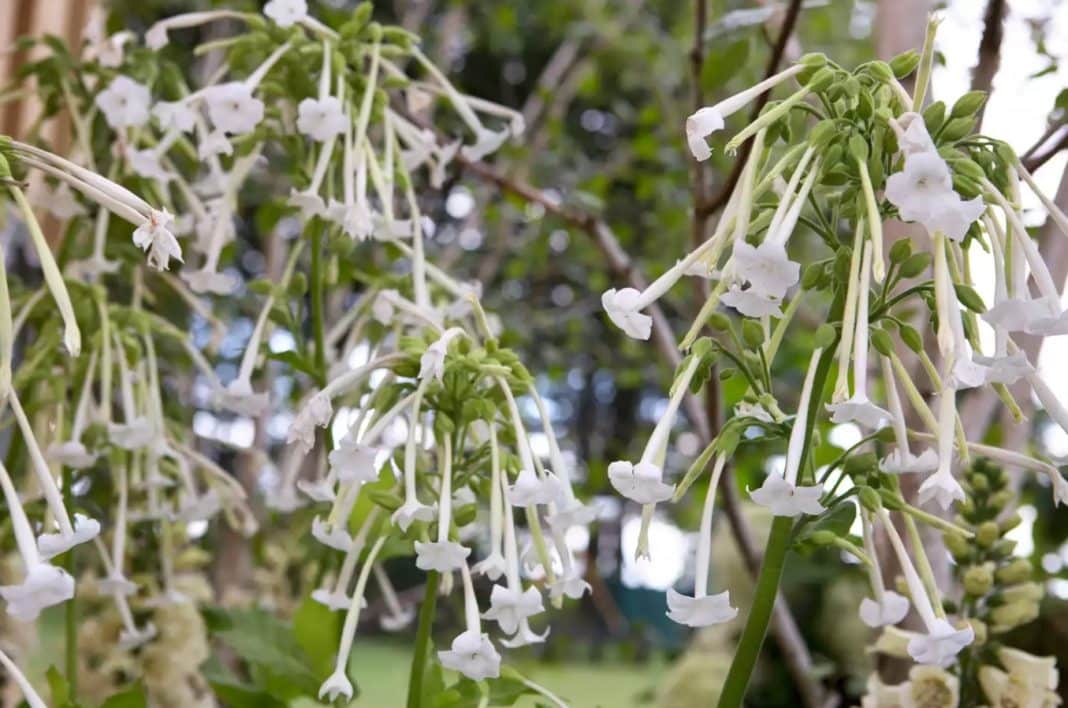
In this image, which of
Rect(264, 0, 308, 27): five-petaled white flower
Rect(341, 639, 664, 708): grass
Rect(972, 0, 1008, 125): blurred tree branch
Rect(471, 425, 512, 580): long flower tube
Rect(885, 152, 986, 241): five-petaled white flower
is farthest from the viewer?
Rect(341, 639, 664, 708): grass

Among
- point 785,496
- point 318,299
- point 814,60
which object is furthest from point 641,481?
point 318,299

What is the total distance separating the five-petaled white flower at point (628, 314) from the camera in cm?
32

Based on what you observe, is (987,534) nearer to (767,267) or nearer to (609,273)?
(767,267)

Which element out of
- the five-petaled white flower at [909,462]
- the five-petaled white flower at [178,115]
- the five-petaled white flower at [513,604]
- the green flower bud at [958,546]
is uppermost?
the five-petaled white flower at [178,115]

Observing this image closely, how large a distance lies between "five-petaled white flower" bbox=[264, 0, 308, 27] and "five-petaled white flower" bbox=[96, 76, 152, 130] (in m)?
0.08

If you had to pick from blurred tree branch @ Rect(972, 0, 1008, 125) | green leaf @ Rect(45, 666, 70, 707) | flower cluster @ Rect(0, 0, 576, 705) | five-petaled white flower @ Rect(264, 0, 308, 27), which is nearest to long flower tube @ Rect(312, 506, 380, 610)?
flower cluster @ Rect(0, 0, 576, 705)

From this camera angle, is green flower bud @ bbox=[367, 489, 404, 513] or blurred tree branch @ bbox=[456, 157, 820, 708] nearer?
green flower bud @ bbox=[367, 489, 404, 513]

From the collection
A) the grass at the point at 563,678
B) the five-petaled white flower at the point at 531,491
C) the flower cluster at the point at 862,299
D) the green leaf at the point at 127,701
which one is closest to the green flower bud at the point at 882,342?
the flower cluster at the point at 862,299

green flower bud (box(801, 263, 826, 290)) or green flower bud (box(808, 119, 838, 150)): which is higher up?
green flower bud (box(808, 119, 838, 150))

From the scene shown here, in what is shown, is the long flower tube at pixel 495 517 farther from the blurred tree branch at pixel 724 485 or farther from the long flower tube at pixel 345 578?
the blurred tree branch at pixel 724 485

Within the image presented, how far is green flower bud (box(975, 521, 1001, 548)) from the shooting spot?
0.52 metres

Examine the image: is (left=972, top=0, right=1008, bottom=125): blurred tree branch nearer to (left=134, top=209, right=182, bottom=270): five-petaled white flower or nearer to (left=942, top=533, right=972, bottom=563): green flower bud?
(left=942, top=533, right=972, bottom=563): green flower bud

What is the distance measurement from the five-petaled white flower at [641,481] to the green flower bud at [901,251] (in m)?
0.10

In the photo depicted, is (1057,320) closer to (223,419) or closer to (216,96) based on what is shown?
(216,96)
